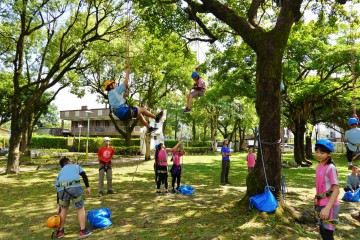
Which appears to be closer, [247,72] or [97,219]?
[97,219]

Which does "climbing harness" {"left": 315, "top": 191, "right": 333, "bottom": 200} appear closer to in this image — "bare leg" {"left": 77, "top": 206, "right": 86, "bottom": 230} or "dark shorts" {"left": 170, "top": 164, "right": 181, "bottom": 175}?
"bare leg" {"left": 77, "top": 206, "right": 86, "bottom": 230}

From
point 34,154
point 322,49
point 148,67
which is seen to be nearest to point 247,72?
point 322,49

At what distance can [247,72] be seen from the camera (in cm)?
→ 1972

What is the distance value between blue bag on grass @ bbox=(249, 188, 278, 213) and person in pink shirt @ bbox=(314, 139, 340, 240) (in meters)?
2.24

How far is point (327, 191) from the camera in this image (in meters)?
3.80

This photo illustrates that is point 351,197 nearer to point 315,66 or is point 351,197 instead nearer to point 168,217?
point 168,217

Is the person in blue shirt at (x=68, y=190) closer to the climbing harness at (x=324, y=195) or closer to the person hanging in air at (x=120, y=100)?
the person hanging in air at (x=120, y=100)

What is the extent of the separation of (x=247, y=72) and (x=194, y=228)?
51.2 feet

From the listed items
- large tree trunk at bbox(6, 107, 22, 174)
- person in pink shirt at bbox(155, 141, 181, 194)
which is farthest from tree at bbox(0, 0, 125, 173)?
person in pink shirt at bbox(155, 141, 181, 194)

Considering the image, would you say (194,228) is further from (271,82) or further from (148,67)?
(148,67)

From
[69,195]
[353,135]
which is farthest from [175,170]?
[353,135]

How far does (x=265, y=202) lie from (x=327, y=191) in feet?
8.31

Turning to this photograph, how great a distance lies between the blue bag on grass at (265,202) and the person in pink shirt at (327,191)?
7.36 feet

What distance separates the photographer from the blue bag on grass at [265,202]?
6.12 m
